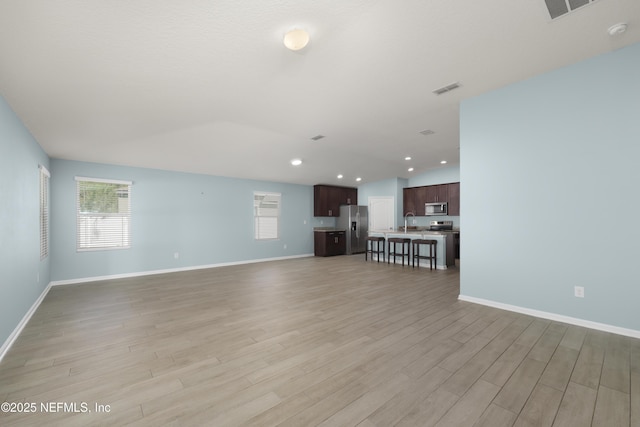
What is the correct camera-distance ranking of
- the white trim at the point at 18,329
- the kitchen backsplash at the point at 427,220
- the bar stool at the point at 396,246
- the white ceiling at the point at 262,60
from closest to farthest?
the white ceiling at the point at 262,60 < the white trim at the point at 18,329 < the bar stool at the point at 396,246 < the kitchen backsplash at the point at 427,220

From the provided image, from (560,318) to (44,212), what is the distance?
298 inches

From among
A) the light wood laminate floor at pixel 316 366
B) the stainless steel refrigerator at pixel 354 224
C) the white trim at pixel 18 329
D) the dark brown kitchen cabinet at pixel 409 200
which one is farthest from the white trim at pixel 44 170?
the dark brown kitchen cabinet at pixel 409 200

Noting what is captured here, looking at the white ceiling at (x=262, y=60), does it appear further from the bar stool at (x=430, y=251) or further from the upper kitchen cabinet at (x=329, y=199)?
the upper kitchen cabinet at (x=329, y=199)

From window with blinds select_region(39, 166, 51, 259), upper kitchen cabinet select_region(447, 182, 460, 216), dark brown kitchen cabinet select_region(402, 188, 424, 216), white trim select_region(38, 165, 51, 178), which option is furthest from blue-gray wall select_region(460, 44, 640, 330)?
window with blinds select_region(39, 166, 51, 259)

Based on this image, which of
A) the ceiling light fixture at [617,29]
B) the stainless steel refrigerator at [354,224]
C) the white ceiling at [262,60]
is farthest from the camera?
the stainless steel refrigerator at [354,224]

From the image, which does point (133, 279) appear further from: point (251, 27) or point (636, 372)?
point (636, 372)

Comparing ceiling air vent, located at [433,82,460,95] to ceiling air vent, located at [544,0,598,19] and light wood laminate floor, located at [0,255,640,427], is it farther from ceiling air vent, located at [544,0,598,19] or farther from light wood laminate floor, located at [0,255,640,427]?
light wood laminate floor, located at [0,255,640,427]

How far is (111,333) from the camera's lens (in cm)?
283

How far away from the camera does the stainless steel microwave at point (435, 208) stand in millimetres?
8250

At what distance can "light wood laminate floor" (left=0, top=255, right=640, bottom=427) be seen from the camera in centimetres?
161

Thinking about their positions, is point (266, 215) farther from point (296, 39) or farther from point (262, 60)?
point (296, 39)

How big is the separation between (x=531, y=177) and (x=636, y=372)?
2007mm

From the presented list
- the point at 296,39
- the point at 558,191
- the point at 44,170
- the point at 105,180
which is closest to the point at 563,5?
the point at 558,191

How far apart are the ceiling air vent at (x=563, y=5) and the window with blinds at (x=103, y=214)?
7.09m
